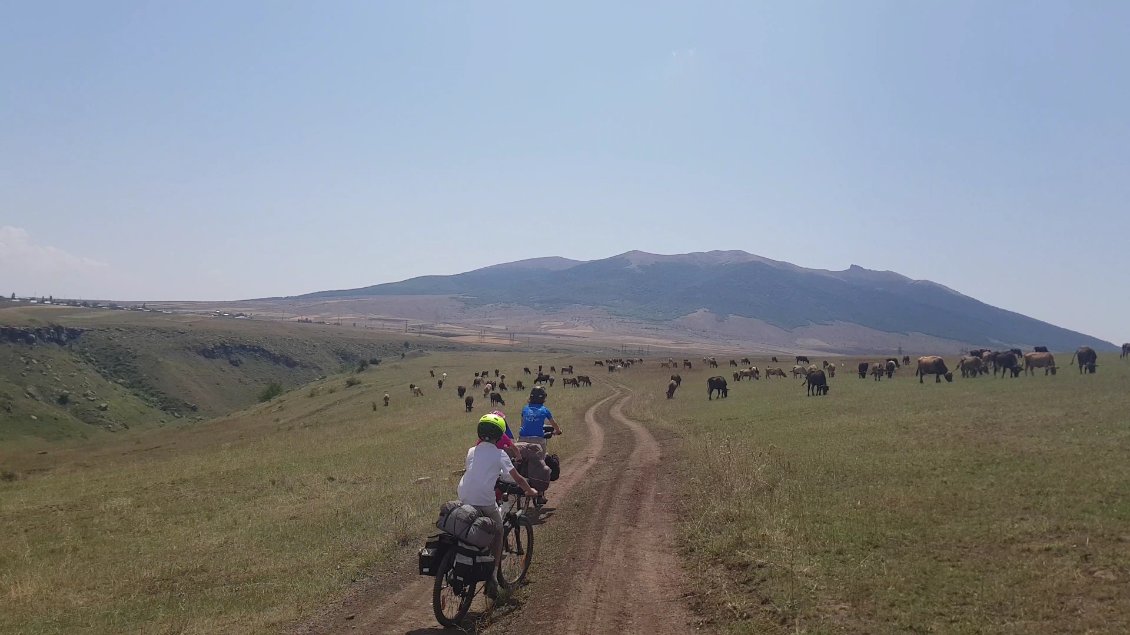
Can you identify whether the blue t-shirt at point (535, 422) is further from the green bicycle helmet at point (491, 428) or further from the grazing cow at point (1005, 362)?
the grazing cow at point (1005, 362)

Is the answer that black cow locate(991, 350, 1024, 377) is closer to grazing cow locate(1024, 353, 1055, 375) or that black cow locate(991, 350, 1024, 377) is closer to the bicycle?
grazing cow locate(1024, 353, 1055, 375)

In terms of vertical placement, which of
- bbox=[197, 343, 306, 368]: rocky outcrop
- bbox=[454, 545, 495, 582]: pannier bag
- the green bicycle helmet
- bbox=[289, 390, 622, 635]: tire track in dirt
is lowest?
bbox=[197, 343, 306, 368]: rocky outcrop

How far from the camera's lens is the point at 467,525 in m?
9.22

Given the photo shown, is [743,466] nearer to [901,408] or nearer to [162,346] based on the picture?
[901,408]

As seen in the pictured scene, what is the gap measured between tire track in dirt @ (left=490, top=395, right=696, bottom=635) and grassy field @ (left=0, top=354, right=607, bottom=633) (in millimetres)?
3104

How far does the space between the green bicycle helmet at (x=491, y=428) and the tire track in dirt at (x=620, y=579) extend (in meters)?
2.40

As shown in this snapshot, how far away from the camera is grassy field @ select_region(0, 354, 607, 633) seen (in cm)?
1152

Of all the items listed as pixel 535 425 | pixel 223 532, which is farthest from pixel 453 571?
pixel 223 532

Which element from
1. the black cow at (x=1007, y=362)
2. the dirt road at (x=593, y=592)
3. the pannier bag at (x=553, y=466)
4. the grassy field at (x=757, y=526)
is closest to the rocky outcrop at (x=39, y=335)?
the grassy field at (x=757, y=526)

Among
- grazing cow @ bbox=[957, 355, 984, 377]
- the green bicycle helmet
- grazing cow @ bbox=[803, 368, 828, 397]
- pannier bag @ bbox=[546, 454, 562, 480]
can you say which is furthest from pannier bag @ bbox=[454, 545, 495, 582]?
grazing cow @ bbox=[957, 355, 984, 377]

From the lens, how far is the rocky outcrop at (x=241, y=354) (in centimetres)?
13325

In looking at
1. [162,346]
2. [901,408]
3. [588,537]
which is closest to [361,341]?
[162,346]

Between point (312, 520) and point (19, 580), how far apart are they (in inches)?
227

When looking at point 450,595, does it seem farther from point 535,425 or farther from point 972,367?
point 972,367
